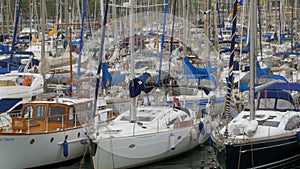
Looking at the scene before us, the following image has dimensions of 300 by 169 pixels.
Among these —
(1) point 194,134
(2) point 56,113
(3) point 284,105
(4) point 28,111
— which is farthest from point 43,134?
(3) point 284,105

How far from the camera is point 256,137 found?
1858cm

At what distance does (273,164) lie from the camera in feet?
63.1

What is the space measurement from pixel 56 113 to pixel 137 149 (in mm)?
3630

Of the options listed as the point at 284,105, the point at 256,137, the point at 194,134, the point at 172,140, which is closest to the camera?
the point at 256,137

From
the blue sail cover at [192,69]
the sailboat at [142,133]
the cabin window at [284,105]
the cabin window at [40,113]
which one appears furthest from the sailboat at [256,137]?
the cabin window at [40,113]

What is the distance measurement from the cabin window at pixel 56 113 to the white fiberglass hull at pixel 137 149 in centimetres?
291

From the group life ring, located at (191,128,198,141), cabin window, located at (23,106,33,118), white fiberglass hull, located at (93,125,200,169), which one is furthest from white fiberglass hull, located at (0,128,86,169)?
life ring, located at (191,128,198,141)

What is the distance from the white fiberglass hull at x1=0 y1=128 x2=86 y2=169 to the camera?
19922 millimetres

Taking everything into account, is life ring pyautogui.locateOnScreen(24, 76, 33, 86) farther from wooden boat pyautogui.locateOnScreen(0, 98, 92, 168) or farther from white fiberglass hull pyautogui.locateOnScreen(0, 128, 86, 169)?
white fiberglass hull pyautogui.locateOnScreen(0, 128, 86, 169)

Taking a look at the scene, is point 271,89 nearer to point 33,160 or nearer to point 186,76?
point 186,76

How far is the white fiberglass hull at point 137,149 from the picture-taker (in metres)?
19.3

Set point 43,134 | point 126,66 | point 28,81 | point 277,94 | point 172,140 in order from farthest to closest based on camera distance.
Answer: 1. point 28,81
2. point 126,66
3. point 277,94
4. point 172,140
5. point 43,134

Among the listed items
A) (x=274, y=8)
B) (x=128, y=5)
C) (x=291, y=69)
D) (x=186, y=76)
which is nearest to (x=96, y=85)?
(x=128, y=5)

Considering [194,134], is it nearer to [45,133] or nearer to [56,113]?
[56,113]
